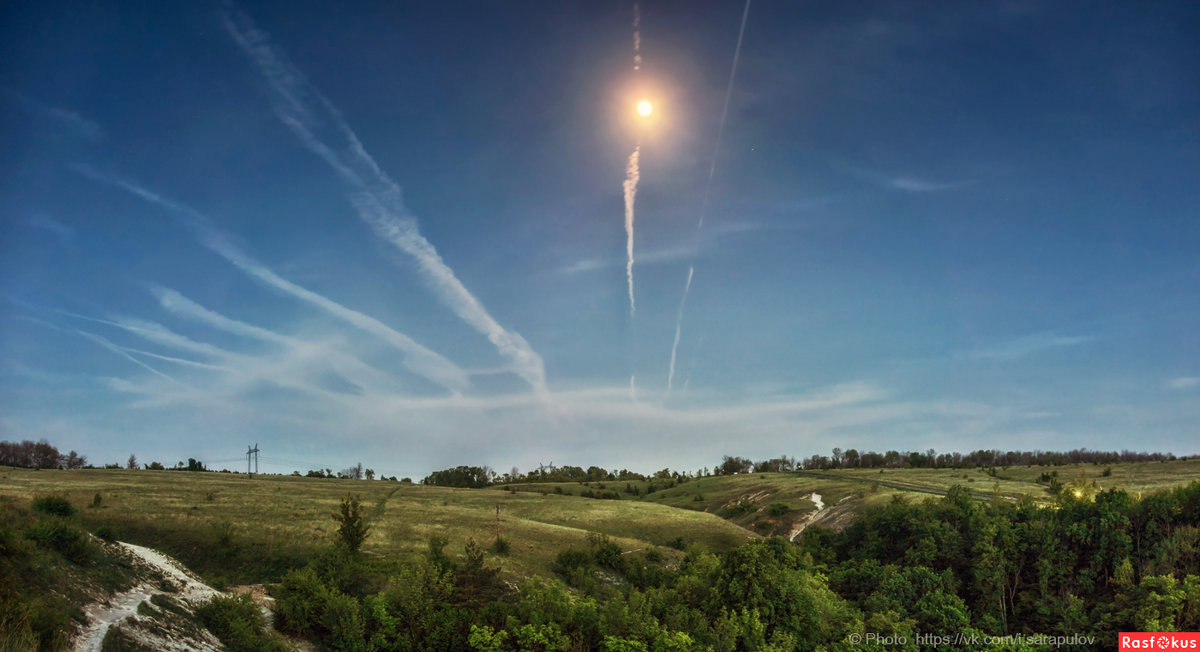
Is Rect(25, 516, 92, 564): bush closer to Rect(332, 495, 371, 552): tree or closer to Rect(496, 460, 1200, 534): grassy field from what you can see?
Rect(332, 495, 371, 552): tree

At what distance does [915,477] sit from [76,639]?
134m

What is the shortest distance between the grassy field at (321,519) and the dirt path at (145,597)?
6.28 meters

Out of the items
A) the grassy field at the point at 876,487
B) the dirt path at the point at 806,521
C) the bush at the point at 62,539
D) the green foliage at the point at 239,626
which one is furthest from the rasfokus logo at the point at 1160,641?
the bush at the point at 62,539

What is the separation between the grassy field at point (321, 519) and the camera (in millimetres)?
46781

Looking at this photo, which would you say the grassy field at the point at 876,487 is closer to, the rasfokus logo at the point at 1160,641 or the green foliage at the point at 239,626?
the rasfokus logo at the point at 1160,641

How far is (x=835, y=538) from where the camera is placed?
224 feet

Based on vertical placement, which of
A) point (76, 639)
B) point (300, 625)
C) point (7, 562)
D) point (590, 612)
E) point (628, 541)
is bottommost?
point (628, 541)

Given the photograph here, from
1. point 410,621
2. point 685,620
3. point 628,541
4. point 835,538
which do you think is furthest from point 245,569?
point 835,538

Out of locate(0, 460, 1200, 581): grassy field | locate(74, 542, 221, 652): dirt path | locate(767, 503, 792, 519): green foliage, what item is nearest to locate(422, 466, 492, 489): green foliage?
locate(0, 460, 1200, 581): grassy field

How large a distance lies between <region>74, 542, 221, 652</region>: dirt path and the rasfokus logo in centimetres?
4986

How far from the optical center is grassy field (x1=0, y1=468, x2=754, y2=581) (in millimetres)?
46781

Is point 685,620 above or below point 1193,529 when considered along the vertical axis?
below

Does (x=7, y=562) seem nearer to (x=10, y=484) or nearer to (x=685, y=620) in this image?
(x=685, y=620)

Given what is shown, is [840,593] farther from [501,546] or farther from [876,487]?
[876,487]
